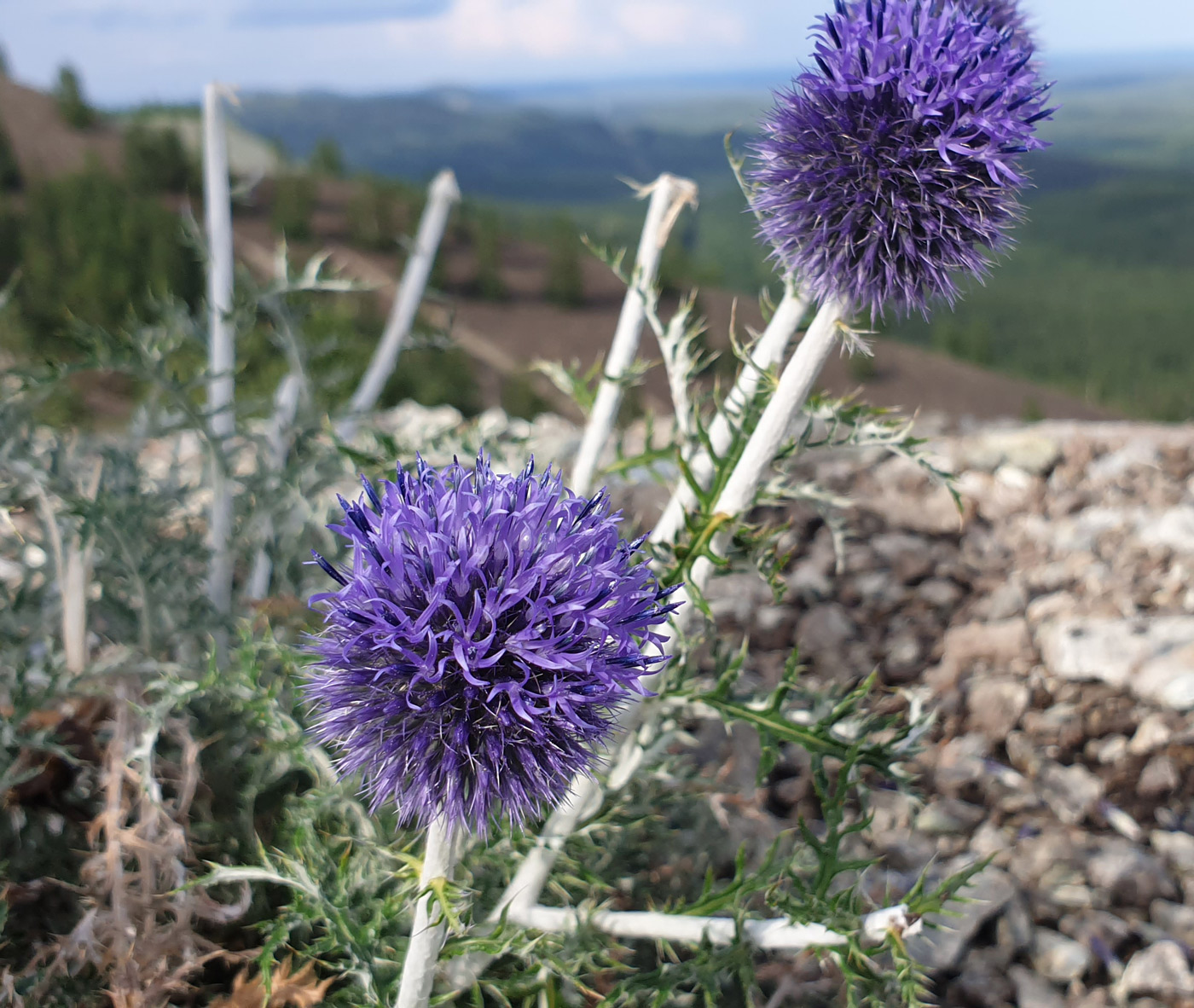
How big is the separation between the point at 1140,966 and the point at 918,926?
156 cm

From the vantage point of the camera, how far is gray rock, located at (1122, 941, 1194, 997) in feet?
9.20

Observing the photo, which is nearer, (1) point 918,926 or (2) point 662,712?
(1) point 918,926

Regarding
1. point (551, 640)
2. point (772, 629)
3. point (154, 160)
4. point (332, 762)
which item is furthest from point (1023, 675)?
point (154, 160)

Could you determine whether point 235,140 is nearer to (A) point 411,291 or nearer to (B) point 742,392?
(A) point 411,291

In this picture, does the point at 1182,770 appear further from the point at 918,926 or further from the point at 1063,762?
the point at 918,926

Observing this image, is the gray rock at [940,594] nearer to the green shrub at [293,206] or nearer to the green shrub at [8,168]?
the green shrub at [293,206]

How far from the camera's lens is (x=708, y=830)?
3.31 metres

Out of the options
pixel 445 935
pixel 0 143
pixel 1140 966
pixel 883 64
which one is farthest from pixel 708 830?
pixel 0 143

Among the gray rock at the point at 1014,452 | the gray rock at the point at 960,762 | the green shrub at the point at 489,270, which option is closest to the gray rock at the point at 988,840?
the gray rock at the point at 960,762

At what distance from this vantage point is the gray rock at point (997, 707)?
390 centimetres

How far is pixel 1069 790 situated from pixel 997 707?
439 mm

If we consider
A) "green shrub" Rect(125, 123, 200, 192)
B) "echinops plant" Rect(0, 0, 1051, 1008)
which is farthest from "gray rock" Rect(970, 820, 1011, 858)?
"green shrub" Rect(125, 123, 200, 192)

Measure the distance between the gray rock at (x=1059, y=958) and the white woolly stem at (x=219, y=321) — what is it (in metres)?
3.09

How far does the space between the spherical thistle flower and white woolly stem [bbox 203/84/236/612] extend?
212cm
